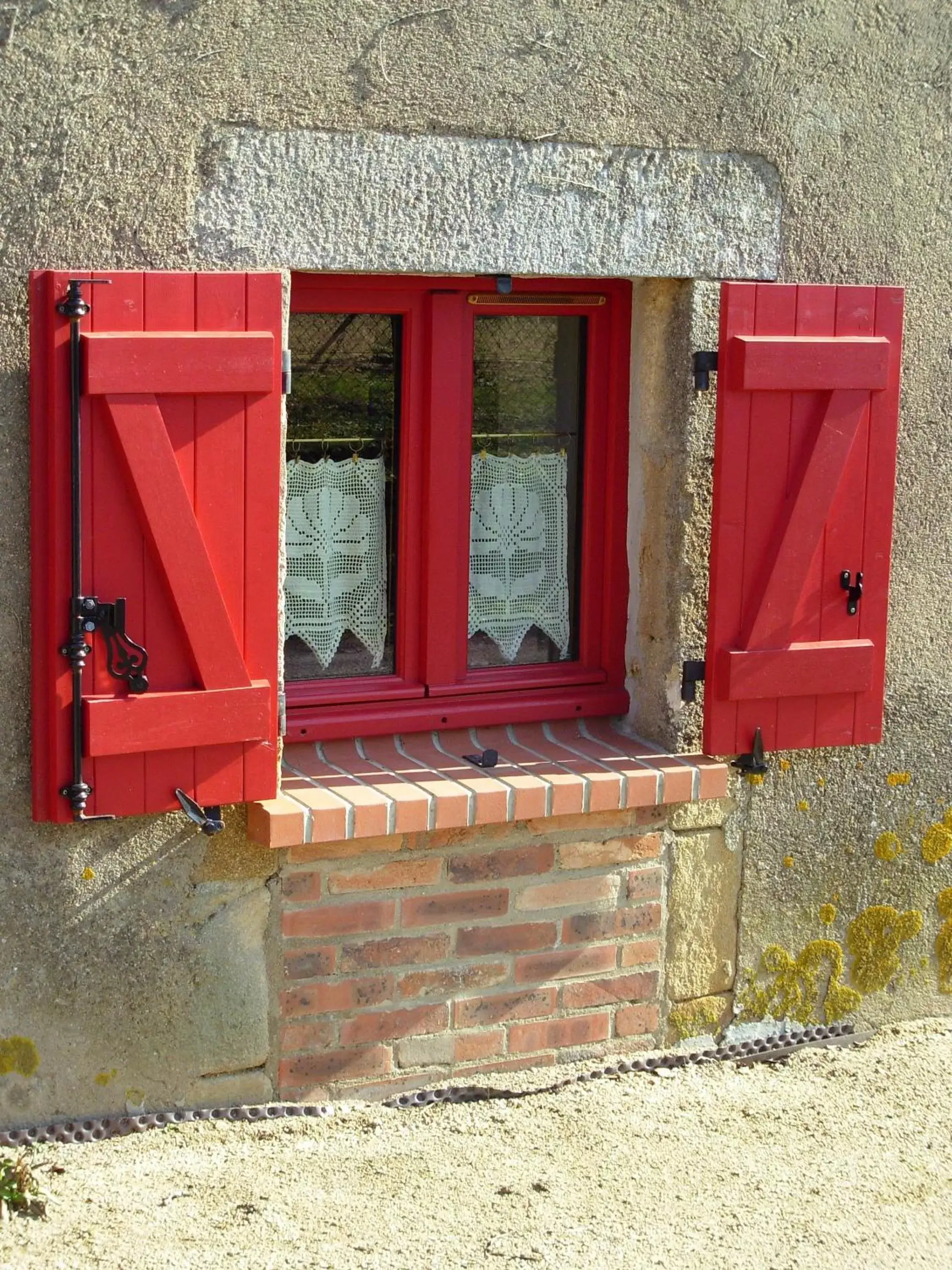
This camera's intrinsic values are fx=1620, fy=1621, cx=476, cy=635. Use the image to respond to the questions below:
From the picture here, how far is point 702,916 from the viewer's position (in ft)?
15.6

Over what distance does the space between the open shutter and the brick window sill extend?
25cm

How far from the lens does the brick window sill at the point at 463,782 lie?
13.4 feet

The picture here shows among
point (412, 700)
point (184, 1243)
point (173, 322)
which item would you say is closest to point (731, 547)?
point (412, 700)

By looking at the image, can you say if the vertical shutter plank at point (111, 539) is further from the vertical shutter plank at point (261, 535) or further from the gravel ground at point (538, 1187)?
the gravel ground at point (538, 1187)

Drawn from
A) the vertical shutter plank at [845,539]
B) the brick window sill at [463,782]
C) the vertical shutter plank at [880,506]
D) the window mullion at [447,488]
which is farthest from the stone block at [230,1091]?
the vertical shutter plank at [880,506]

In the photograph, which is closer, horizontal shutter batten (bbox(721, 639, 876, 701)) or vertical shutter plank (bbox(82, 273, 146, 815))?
vertical shutter plank (bbox(82, 273, 146, 815))

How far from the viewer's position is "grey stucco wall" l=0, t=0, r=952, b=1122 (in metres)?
3.77

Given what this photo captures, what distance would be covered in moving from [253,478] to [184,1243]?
181 centimetres

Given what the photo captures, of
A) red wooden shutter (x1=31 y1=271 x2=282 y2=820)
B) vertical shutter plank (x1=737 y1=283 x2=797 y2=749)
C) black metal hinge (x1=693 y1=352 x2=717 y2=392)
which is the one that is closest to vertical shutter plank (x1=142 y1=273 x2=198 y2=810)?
red wooden shutter (x1=31 y1=271 x2=282 y2=820)

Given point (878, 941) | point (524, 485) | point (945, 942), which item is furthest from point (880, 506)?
point (945, 942)

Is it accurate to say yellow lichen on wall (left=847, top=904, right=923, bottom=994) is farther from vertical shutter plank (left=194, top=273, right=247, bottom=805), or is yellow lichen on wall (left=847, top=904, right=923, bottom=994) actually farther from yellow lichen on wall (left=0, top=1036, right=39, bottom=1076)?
yellow lichen on wall (left=0, top=1036, right=39, bottom=1076)

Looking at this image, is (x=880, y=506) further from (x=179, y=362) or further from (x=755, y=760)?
(x=179, y=362)

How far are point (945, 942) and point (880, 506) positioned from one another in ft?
4.94

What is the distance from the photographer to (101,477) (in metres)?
3.72
